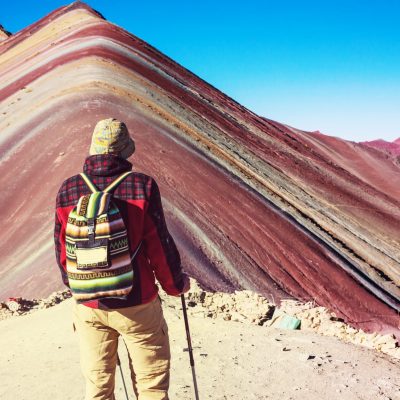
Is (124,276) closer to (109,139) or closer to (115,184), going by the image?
(115,184)

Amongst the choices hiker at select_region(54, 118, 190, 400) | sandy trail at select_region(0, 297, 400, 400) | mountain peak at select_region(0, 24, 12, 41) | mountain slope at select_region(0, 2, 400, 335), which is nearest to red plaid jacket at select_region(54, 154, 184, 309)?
hiker at select_region(54, 118, 190, 400)

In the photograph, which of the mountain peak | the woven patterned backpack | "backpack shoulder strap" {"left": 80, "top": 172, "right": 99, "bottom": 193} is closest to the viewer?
the woven patterned backpack

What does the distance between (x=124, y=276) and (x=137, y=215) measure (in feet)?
0.85

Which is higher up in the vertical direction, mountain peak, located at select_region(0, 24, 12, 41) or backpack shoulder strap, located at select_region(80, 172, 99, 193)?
mountain peak, located at select_region(0, 24, 12, 41)

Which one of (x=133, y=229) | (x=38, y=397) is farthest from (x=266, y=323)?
(x=133, y=229)

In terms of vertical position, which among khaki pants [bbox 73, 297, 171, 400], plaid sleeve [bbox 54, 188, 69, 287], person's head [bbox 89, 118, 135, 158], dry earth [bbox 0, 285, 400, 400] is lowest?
dry earth [bbox 0, 285, 400, 400]

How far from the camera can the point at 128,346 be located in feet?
7.43

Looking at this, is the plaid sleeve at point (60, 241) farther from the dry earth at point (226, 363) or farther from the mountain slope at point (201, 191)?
the mountain slope at point (201, 191)

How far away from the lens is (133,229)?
7.07ft

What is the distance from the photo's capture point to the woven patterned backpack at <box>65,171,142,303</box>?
207 centimetres

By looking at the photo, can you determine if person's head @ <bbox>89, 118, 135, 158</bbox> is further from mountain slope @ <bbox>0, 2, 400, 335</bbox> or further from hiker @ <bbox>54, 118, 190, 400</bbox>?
mountain slope @ <bbox>0, 2, 400, 335</bbox>

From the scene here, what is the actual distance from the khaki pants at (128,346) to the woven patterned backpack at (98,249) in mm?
122

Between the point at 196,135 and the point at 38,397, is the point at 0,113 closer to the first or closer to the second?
the point at 196,135

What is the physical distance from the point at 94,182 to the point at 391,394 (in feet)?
8.50
